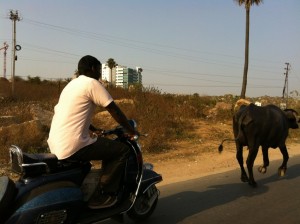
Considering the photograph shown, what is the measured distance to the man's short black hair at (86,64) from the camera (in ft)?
16.3

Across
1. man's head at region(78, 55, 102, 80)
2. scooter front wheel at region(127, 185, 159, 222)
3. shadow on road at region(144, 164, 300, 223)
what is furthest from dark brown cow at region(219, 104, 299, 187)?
man's head at region(78, 55, 102, 80)

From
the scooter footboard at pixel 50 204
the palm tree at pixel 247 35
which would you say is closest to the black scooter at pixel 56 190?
the scooter footboard at pixel 50 204

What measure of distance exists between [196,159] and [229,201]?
457 centimetres

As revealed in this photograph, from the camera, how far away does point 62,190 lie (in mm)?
4531

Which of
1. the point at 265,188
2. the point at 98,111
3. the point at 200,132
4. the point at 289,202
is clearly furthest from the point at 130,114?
the point at 289,202

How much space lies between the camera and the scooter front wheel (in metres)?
5.68

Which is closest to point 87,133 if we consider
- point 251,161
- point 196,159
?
point 251,161

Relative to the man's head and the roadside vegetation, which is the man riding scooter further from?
the roadside vegetation

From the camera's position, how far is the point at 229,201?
707 centimetres

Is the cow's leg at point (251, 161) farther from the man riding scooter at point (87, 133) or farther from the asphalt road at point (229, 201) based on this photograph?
the man riding scooter at point (87, 133)

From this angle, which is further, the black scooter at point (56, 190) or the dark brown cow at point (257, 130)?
the dark brown cow at point (257, 130)

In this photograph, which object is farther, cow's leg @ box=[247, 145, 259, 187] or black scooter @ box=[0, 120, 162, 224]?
cow's leg @ box=[247, 145, 259, 187]

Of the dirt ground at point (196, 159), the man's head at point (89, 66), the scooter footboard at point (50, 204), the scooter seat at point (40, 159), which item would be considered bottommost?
the dirt ground at point (196, 159)

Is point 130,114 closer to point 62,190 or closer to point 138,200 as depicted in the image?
point 138,200
